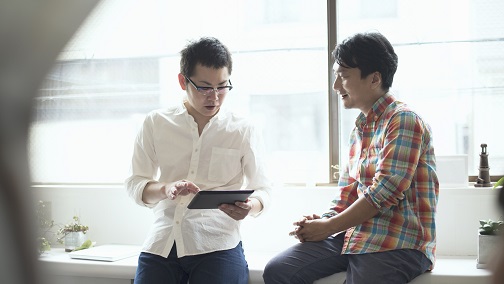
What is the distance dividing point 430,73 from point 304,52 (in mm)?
627

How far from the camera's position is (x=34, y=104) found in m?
0.13

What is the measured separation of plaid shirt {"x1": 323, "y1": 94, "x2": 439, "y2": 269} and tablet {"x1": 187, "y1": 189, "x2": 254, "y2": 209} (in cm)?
41

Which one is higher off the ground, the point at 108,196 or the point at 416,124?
the point at 416,124

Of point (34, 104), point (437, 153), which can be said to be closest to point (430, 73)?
point (437, 153)

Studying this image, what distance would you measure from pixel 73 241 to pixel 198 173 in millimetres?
1065

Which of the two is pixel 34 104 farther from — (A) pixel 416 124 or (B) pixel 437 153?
(B) pixel 437 153

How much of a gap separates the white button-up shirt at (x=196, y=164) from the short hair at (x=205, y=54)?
0.22 meters

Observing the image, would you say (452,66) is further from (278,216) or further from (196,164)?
(196,164)

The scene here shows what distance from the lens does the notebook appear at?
2.73 metres

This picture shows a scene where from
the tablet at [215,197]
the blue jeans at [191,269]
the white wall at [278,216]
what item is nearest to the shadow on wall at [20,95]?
the tablet at [215,197]

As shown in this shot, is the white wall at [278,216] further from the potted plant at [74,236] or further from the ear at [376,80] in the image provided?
the ear at [376,80]

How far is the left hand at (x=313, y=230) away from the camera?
2174 mm

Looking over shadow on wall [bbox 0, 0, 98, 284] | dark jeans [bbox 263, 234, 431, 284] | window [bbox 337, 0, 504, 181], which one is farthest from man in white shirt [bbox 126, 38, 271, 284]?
shadow on wall [bbox 0, 0, 98, 284]

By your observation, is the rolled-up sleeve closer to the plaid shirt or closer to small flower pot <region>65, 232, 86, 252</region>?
the plaid shirt
